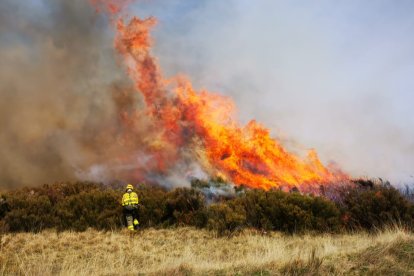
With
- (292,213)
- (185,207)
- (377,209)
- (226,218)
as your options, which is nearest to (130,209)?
(185,207)

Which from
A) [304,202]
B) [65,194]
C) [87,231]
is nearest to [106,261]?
[87,231]

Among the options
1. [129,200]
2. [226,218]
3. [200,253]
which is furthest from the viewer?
[129,200]

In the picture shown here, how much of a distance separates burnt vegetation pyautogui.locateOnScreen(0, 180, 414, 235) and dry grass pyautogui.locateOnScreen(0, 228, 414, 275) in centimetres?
90

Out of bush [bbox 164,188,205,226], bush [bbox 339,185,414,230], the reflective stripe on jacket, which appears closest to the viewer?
bush [bbox 339,185,414,230]

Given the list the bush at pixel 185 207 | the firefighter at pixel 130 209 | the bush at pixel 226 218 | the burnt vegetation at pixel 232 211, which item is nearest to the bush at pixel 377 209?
the burnt vegetation at pixel 232 211

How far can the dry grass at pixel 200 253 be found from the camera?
7578 millimetres

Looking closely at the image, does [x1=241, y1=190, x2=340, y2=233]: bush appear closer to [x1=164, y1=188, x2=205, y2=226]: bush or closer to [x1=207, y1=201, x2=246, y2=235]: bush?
[x1=207, y1=201, x2=246, y2=235]: bush

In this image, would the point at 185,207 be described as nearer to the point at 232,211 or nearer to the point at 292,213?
the point at 232,211

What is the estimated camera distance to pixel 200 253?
11.8 meters

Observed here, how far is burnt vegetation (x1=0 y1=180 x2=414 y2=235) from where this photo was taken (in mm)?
14461

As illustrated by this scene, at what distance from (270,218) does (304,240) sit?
104 inches

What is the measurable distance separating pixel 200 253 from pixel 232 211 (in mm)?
3814

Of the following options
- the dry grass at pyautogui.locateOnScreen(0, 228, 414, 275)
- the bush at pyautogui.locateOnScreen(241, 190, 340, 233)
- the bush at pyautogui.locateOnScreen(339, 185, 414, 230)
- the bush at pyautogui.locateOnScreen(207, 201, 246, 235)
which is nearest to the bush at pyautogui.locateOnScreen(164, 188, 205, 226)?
the bush at pyautogui.locateOnScreen(207, 201, 246, 235)

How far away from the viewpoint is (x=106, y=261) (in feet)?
34.6
